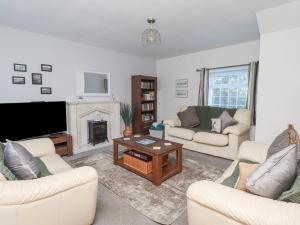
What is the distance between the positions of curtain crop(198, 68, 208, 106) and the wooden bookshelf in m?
1.45

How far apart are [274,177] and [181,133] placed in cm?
286

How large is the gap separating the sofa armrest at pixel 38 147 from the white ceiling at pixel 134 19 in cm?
181

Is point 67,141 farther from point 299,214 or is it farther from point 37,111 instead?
point 299,214

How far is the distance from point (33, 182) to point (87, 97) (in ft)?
Answer: 10.6

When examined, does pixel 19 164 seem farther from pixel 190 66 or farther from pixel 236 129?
pixel 190 66

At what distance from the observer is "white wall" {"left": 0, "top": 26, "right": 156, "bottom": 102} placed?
3162 mm

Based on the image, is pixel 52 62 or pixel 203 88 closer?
pixel 52 62

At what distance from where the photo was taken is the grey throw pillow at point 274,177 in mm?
1105

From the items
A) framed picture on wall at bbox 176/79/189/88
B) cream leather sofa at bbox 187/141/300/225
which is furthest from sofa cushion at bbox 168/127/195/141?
cream leather sofa at bbox 187/141/300/225

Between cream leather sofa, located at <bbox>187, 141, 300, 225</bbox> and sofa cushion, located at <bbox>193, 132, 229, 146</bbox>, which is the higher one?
cream leather sofa, located at <bbox>187, 141, 300, 225</bbox>

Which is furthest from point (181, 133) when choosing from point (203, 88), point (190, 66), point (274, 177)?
point (274, 177)

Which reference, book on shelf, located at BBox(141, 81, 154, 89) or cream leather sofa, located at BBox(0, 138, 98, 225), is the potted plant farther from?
cream leather sofa, located at BBox(0, 138, 98, 225)

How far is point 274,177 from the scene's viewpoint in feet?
3.63

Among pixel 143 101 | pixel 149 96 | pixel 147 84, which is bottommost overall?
pixel 143 101
